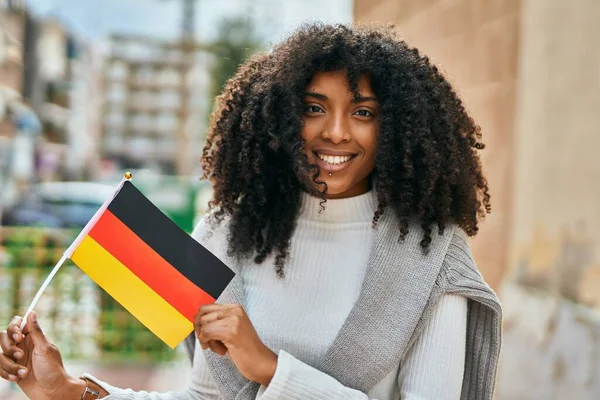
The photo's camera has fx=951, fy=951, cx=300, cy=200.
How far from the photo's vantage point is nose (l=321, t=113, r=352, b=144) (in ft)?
7.84

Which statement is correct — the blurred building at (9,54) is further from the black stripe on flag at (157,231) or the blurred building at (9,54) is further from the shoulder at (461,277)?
the shoulder at (461,277)

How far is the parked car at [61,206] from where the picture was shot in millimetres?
11091

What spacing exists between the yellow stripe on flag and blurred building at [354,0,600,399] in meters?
2.75

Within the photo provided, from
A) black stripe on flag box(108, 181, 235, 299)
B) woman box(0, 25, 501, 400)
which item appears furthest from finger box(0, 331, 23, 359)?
black stripe on flag box(108, 181, 235, 299)

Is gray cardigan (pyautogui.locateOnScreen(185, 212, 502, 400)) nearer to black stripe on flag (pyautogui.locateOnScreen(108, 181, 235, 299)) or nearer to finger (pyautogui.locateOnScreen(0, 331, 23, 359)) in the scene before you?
black stripe on flag (pyautogui.locateOnScreen(108, 181, 235, 299))

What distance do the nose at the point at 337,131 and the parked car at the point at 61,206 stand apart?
8506 millimetres

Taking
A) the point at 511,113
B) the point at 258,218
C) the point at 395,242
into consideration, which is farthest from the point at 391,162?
the point at 511,113

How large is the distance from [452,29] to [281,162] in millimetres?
4028

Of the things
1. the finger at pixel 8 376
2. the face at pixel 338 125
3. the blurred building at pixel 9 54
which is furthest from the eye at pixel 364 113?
the blurred building at pixel 9 54

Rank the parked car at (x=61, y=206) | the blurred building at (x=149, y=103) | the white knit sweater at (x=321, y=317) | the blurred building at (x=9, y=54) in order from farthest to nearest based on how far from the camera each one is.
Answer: the blurred building at (x=149, y=103), the blurred building at (x=9, y=54), the parked car at (x=61, y=206), the white knit sweater at (x=321, y=317)

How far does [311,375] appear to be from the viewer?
87.9 inches

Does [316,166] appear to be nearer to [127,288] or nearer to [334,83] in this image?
[334,83]

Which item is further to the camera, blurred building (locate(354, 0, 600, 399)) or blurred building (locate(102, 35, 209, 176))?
blurred building (locate(102, 35, 209, 176))

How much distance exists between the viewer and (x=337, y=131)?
2389mm
